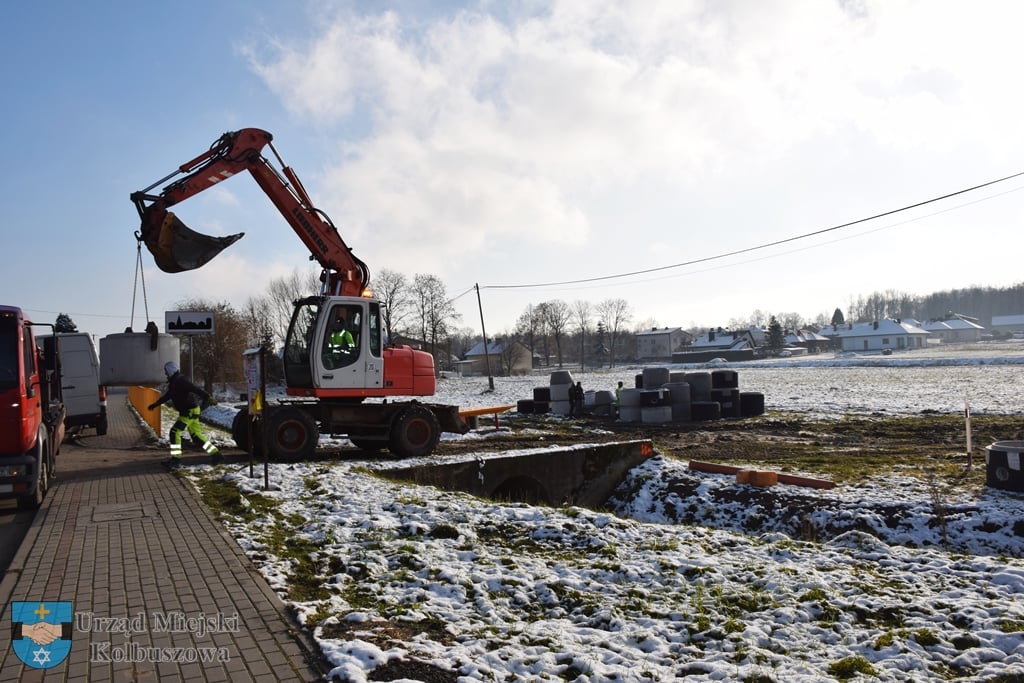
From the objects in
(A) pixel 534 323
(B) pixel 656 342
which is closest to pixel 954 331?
(B) pixel 656 342

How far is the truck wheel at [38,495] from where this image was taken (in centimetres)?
852

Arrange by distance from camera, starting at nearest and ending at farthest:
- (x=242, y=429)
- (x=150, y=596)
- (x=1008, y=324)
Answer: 1. (x=150, y=596)
2. (x=242, y=429)
3. (x=1008, y=324)

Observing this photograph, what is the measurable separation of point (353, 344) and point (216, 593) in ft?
23.1

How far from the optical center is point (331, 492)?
9.07 metres

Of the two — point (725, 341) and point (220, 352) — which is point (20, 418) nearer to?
point (220, 352)

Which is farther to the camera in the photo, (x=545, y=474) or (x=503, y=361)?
(x=503, y=361)

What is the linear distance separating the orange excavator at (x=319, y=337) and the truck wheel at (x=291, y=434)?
2cm

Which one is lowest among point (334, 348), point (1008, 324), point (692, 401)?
point (692, 401)

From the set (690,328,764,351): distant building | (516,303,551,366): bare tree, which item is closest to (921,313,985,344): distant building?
(690,328,764,351): distant building

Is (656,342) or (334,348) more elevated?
(656,342)

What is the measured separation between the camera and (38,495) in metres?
8.65

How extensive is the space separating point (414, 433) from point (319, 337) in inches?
101

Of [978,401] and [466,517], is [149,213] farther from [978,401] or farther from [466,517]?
[978,401]

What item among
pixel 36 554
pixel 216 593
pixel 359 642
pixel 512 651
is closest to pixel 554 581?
pixel 512 651
